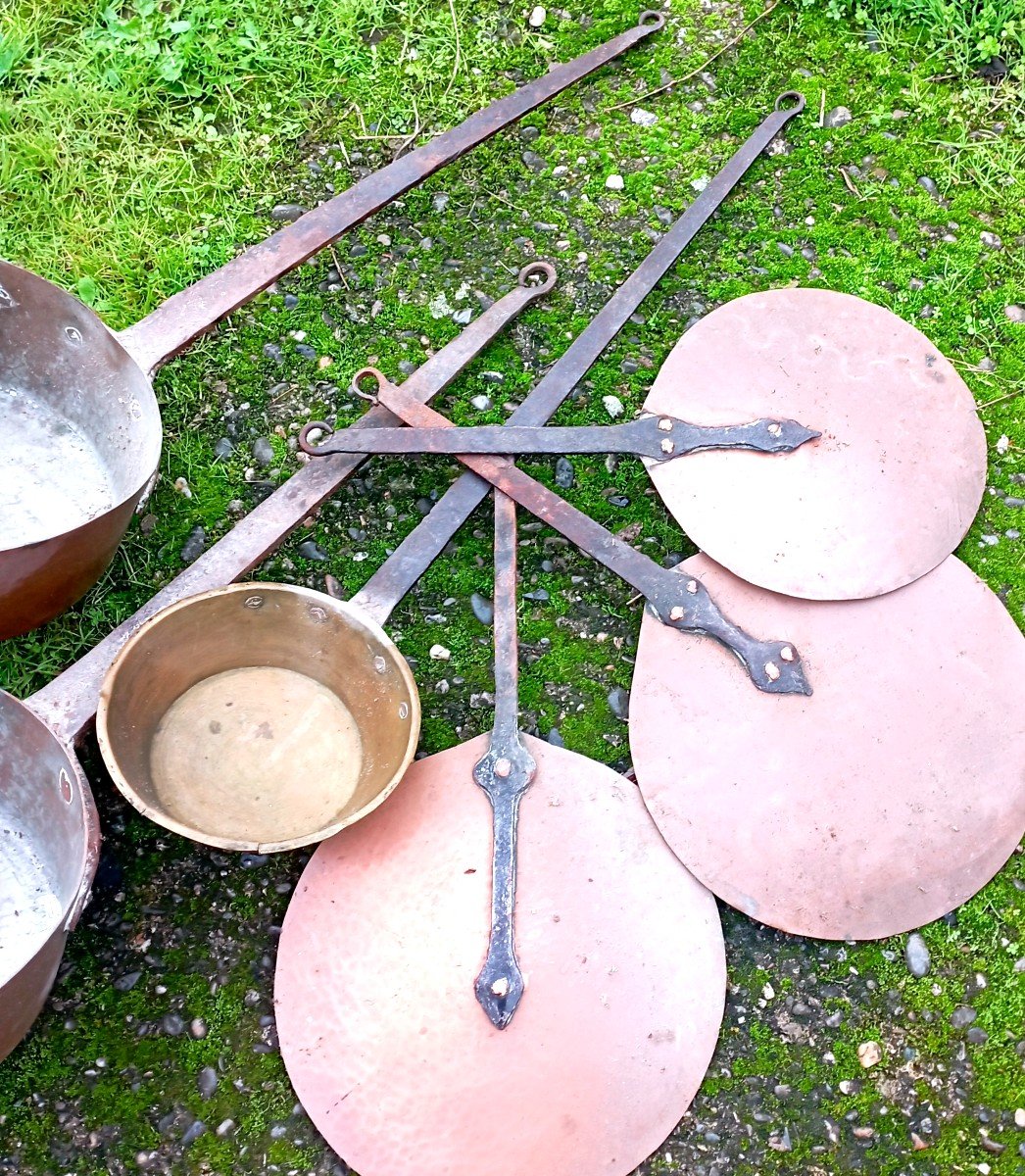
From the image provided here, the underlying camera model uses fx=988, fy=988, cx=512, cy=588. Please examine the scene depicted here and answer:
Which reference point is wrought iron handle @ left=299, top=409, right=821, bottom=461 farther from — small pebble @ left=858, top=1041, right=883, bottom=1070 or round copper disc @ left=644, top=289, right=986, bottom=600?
small pebble @ left=858, top=1041, right=883, bottom=1070

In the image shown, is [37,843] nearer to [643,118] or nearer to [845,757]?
[845,757]

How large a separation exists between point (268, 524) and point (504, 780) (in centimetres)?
80

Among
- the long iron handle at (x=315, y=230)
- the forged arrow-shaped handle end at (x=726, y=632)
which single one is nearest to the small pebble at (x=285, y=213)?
the long iron handle at (x=315, y=230)

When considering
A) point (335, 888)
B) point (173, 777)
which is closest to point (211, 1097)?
point (335, 888)

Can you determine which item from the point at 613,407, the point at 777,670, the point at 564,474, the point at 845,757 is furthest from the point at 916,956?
the point at 613,407

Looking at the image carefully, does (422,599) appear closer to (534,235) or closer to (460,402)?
(460,402)

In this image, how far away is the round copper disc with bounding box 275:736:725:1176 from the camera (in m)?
1.95

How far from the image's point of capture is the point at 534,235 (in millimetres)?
2770

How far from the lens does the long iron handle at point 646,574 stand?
2238mm

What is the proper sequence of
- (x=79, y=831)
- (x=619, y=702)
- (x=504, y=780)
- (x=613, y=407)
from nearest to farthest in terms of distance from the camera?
1. (x=79, y=831)
2. (x=504, y=780)
3. (x=619, y=702)
4. (x=613, y=407)

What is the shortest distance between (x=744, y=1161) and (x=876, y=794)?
0.82 metres

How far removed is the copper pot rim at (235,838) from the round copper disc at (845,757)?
1.75ft

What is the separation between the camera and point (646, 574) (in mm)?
2303

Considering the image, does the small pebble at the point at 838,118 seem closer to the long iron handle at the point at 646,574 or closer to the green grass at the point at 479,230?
the green grass at the point at 479,230
